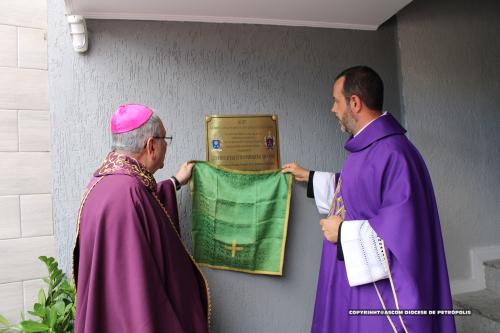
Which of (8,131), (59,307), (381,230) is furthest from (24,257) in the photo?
(381,230)

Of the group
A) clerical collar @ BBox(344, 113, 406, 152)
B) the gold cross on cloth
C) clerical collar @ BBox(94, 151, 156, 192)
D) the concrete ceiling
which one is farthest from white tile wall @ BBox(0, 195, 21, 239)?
clerical collar @ BBox(344, 113, 406, 152)

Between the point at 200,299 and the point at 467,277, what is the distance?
2.62m

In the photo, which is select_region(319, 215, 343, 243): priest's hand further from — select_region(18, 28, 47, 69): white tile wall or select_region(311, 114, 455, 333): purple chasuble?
select_region(18, 28, 47, 69): white tile wall

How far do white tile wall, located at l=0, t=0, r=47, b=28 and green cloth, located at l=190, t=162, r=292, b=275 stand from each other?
1.44 meters

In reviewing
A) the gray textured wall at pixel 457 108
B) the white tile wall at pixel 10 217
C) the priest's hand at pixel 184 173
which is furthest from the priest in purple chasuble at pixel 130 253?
the gray textured wall at pixel 457 108

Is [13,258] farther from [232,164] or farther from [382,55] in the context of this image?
[382,55]

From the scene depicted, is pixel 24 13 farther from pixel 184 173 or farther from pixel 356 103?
pixel 356 103

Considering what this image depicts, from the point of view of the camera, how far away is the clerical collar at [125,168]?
1.78 m

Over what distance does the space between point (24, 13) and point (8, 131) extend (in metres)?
→ 0.80

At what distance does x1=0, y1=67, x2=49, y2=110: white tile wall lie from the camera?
2418 mm

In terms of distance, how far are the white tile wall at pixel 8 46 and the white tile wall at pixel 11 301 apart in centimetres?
143

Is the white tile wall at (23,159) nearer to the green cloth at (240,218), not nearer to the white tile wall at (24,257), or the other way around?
the white tile wall at (24,257)

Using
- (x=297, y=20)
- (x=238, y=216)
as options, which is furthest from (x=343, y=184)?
(x=297, y=20)

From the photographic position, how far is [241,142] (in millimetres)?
2725
